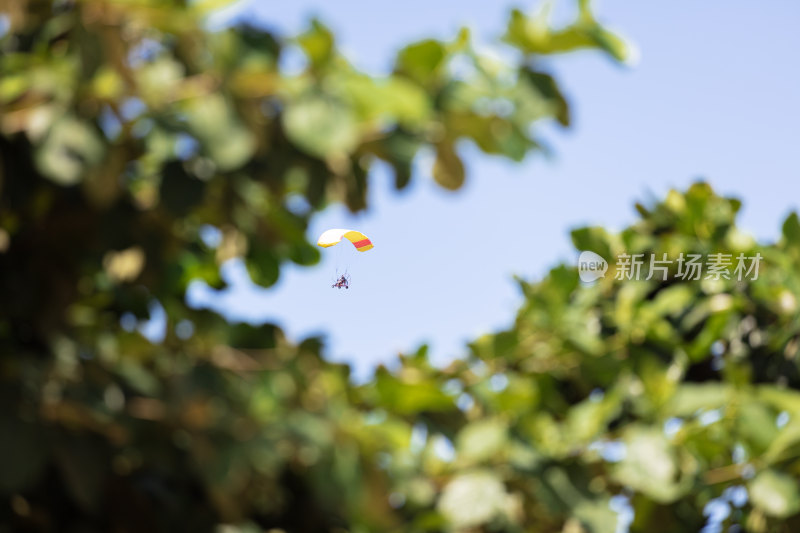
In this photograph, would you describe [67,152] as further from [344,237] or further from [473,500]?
[344,237]

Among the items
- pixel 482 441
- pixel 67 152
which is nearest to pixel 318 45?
pixel 67 152

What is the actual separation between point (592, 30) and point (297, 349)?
0.83 m

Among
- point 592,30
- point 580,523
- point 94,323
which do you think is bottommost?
point 580,523

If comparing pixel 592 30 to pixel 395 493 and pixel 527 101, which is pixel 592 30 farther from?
pixel 395 493

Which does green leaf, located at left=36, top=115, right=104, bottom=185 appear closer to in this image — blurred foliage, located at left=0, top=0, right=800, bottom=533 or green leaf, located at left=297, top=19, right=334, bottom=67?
blurred foliage, located at left=0, top=0, right=800, bottom=533

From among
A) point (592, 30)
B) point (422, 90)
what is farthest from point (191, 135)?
point (592, 30)

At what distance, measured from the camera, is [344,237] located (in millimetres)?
4844

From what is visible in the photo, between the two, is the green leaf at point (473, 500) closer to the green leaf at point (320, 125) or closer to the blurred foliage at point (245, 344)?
the blurred foliage at point (245, 344)

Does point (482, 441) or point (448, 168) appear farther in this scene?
point (482, 441)

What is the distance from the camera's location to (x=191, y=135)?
1408 millimetres

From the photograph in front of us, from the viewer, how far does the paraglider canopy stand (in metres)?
4.55

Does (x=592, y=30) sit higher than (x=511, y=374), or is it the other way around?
(x=592, y=30)

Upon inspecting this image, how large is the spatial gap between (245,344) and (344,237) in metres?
3.11

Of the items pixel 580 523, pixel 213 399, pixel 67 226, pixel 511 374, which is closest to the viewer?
pixel 213 399
